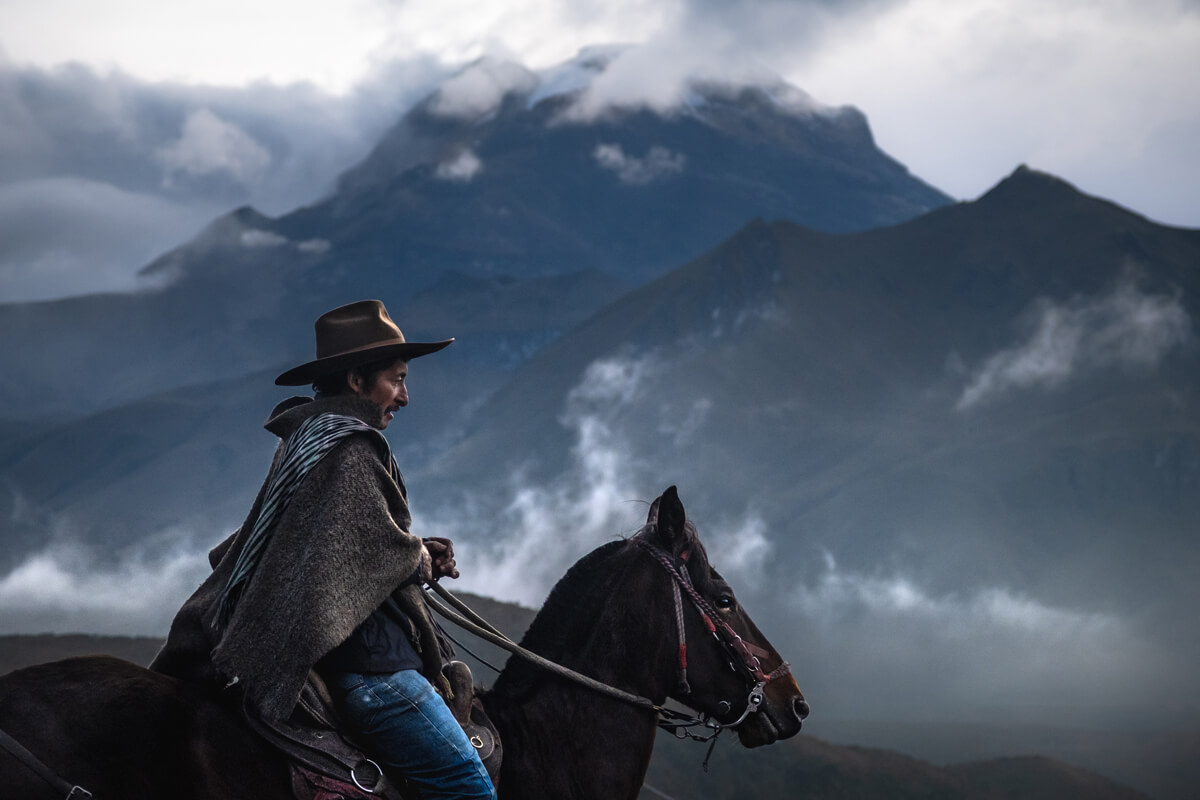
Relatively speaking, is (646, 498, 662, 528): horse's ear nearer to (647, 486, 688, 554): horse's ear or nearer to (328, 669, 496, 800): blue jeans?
(647, 486, 688, 554): horse's ear

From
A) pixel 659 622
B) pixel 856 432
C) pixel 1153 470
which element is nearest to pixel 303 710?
pixel 659 622

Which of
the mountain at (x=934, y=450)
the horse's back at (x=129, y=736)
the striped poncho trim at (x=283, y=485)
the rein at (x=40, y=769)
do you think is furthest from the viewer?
the mountain at (x=934, y=450)

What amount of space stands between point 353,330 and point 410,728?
5.85 feet

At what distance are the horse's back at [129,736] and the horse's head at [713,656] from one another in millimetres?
2223

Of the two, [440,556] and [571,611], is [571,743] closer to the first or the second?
[571,611]

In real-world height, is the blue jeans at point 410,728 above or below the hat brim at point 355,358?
below

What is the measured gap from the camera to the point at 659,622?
5547mm

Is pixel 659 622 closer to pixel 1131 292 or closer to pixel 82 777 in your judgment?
pixel 82 777

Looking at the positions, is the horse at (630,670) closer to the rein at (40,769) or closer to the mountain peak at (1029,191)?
the rein at (40,769)

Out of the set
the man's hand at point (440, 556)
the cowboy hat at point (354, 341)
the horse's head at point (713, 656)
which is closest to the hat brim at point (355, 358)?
the cowboy hat at point (354, 341)

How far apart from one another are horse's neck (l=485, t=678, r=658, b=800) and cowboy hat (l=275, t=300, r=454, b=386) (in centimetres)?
196

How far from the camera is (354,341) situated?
15.4ft

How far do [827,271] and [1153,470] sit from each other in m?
58.7

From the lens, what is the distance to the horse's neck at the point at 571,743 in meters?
5.21
